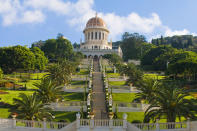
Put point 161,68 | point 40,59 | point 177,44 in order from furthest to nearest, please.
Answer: point 177,44, point 161,68, point 40,59

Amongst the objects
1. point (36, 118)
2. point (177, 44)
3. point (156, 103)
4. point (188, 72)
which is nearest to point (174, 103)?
point (156, 103)

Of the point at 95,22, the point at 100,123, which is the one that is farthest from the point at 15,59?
the point at 95,22

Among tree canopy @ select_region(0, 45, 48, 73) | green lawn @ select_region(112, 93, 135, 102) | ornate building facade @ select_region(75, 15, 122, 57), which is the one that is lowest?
green lawn @ select_region(112, 93, 135, 102)

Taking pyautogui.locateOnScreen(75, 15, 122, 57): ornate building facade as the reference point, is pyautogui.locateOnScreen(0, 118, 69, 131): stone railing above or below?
below

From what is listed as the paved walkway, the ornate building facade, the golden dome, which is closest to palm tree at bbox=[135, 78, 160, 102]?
the paved walkway

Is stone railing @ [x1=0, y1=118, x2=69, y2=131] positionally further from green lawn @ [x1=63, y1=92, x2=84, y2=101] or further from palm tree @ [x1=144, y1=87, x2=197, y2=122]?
green lawn @ [x1=63, y1=92, x2=84, y2=101]

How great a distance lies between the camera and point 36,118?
2370 centimetres

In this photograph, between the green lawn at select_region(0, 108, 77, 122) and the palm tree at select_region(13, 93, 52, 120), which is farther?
the green lawn at select_region(0, 108, 77, 122)

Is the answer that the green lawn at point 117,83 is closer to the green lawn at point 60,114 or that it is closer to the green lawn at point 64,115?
the green lawn at point 64,115

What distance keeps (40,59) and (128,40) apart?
2120 inches

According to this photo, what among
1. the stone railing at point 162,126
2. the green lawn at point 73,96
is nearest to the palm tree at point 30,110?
the stone railing at point 162,126

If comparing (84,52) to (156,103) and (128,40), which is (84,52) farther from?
(156,103)

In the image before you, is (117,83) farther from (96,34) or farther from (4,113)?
(96,34)

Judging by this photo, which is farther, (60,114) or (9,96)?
(9,96)
